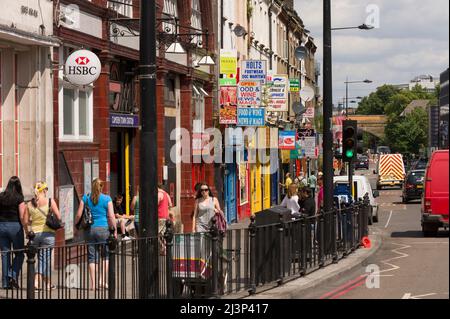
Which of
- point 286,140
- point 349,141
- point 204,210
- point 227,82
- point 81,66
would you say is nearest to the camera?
point 204,210

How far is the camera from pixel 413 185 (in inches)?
1987

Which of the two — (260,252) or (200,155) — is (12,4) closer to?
(260,252)

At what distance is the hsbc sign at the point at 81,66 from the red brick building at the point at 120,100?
2.05 ft

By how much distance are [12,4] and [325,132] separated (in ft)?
25.1

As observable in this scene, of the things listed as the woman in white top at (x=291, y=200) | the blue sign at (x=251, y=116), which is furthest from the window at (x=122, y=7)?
the blue sign at (x=251, y=116)

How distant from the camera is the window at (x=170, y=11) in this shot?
2689cm

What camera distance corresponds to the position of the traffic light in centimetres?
2395

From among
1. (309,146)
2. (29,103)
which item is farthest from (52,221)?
(309,146)

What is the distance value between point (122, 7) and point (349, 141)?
6359 millimetres

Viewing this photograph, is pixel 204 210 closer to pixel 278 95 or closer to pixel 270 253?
pixel 270 253

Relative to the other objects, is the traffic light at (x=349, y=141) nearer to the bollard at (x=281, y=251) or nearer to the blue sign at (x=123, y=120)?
the blue sign at (x=123, y=120)

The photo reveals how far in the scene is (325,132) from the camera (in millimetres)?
21531

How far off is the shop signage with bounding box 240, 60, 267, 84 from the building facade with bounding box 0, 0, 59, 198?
16.4m
